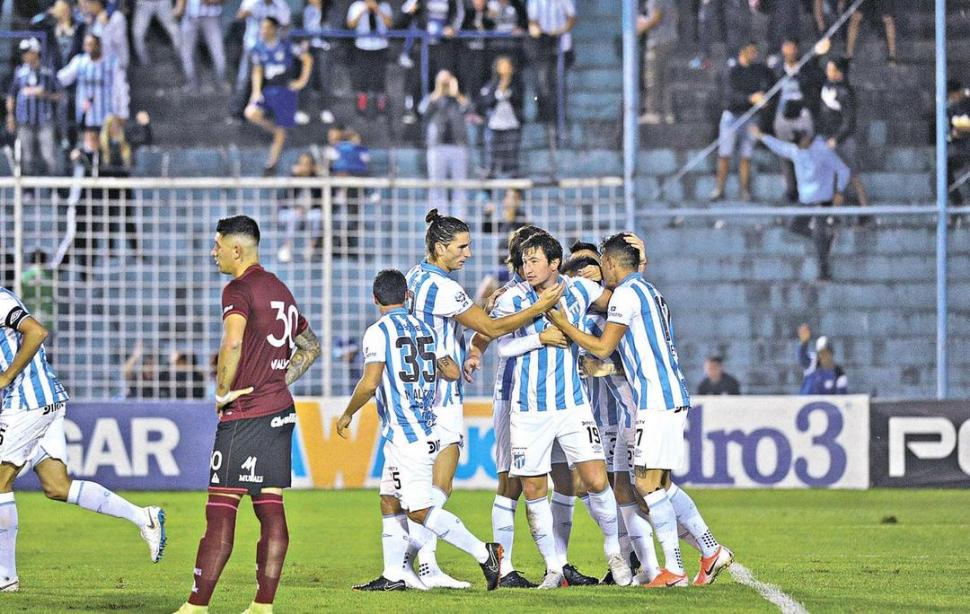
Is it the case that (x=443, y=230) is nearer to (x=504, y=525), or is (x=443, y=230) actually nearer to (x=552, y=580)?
(x=504, y=525)

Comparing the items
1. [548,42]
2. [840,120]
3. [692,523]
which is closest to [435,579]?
[692,523]

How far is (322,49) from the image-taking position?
2003cm

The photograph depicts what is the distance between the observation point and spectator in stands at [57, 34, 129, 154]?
19.1m

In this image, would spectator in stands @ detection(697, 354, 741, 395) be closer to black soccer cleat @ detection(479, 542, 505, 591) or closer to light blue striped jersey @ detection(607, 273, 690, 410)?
light blue striped jersey @ detection(607, 273, 690, 410)

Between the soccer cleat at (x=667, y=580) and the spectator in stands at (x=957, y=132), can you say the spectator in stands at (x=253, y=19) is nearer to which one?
the spectator in stands at (x=957, y=132)

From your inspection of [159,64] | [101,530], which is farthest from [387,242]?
[101,530]

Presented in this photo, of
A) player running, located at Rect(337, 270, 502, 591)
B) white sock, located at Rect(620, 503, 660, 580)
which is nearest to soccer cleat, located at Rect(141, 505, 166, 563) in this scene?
player running, located at Rect(337, 270, 502, 591)

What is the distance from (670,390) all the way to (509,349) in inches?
33.7

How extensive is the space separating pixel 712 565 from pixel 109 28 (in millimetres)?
13395

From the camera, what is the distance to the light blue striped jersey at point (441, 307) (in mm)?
8344

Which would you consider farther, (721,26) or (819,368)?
(721,26)

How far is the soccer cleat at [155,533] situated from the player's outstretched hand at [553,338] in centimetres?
224

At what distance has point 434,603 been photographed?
772 cm

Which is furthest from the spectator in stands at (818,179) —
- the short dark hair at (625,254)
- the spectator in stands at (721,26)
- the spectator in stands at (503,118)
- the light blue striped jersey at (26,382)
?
the light blue striped jersey at (26,382)
